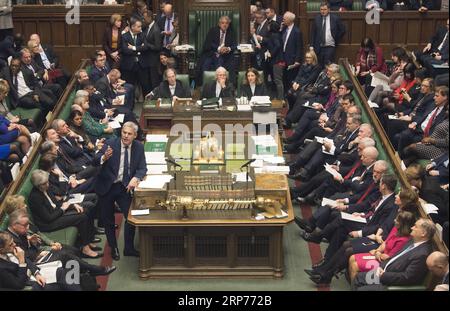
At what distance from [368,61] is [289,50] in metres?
1.37

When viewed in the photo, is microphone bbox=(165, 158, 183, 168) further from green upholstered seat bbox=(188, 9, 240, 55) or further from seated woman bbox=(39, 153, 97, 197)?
green upholstered seat bbox=(188, 9, 240, 55)

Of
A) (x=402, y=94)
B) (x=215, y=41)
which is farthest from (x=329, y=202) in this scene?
(x=215, y=41)

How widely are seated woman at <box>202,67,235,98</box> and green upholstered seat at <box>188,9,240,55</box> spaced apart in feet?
7.49

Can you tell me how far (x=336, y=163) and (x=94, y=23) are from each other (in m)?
6.69

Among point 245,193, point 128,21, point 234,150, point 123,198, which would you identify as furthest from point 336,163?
point 128,21

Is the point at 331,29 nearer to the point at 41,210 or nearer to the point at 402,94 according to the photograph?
the point at 402,94

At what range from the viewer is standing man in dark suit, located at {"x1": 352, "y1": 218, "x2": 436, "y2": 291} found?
326 inches

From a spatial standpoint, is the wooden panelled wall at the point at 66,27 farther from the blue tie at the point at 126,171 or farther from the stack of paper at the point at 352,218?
the stack of paper at the point at 352,218

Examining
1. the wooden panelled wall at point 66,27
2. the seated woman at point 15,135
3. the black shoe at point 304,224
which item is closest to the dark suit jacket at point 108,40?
the wooden panelled wall at point 66,27

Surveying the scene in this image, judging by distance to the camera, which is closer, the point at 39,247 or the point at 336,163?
the point at 39,247

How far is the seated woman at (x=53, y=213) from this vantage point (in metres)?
9.65

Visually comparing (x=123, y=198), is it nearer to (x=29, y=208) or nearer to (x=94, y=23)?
(x=29, y=208)

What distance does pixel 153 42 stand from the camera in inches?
604

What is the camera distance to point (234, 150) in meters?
11.1
